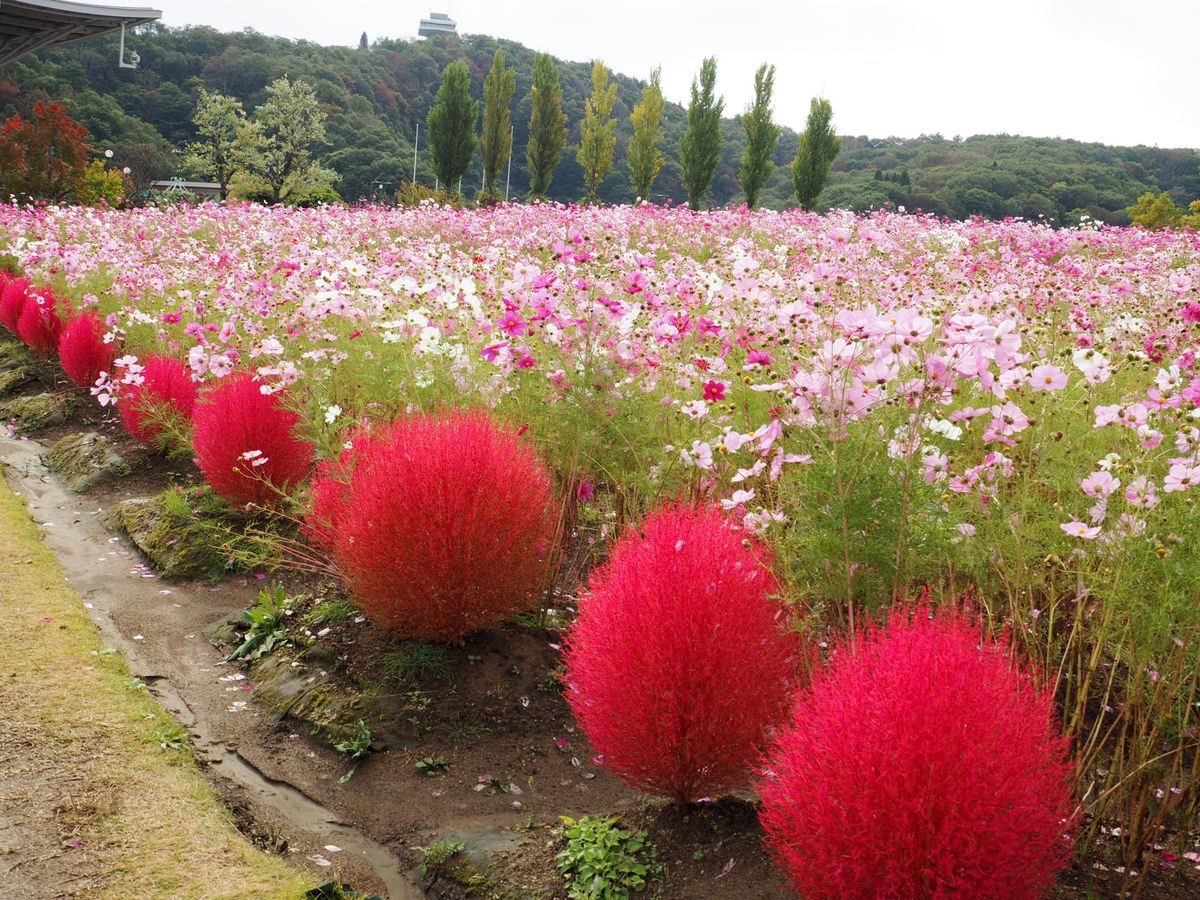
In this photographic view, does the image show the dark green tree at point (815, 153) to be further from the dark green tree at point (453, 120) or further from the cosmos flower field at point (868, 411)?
the cosmos flower field at point (868, 411)

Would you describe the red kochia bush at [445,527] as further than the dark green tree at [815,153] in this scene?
No

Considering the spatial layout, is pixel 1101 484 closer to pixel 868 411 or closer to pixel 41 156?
pixel 868 411

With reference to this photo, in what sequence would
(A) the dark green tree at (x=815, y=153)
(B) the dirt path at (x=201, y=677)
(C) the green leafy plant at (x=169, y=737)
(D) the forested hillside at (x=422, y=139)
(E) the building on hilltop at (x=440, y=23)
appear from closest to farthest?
1. (B) the dirt path at (x=201, y=677)
2. (C) the green leafy plant at (x=169, y=737)
3. (A) the dark green tree at (x=815, y=153)
4. (D) the forested hillside at (x=422, y=139)
5. (E) the building on hilltop at (x=440, y=23)

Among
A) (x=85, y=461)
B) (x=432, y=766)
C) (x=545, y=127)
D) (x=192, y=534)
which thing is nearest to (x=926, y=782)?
(x=432, y=766)

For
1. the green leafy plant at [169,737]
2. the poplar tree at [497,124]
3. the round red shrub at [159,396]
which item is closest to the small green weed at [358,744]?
the green leafy plant at [169,737]

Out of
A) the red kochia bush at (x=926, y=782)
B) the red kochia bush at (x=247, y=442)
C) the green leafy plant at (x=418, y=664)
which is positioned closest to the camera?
the red kochia bush at (x=926, y=782)

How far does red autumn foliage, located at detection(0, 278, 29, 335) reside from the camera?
11.3m

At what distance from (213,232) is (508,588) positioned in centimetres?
1146

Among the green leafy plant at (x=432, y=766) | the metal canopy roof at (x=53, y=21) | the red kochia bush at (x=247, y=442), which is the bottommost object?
the green leafy plant at (x=432, y=766)

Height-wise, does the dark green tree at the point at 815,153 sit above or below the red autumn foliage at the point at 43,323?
above

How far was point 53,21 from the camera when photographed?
22.3 m

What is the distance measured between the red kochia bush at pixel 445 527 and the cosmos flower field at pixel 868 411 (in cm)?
37

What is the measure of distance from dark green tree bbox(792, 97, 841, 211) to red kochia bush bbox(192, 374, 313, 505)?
21506mm

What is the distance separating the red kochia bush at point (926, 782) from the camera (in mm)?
1914
